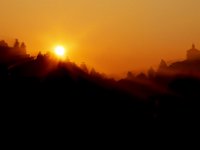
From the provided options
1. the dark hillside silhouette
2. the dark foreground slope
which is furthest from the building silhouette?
the dark foreground slope

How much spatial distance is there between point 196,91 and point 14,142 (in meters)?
35.8

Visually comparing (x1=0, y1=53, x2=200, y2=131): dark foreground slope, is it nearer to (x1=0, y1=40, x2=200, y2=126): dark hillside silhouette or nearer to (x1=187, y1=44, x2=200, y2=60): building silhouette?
(x1=0, y1=40, x2=200, y2=126): dark hillside silhouette

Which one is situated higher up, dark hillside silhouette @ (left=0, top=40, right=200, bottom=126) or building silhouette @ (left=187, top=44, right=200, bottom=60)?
building silhouette @ (left=187, top=44, right=200, bottom=60)

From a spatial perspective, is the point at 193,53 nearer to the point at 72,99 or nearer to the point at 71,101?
the point at 72,99

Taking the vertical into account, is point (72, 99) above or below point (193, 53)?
below

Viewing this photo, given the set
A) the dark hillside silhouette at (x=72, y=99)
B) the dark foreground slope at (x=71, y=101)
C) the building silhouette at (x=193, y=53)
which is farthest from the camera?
the building silhouette at (x=193, y=53)

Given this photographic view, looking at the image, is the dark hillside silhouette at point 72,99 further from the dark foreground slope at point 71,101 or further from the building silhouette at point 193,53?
the building silhouette at point 193,53

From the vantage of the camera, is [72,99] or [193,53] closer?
[72,99]

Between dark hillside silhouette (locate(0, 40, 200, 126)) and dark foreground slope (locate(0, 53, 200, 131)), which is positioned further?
dark hillside silhouette (locate(0, 40, 200, 126))

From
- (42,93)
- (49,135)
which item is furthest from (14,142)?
(42,93)

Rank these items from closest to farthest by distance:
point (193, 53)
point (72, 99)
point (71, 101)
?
1. point (71, 101)
2. point (72, 99)
3. point (193, 53)

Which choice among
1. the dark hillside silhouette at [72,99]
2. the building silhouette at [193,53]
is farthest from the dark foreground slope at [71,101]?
the building silhouette at [193,53]

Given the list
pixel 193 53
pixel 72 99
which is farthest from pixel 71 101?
pixel 193 53

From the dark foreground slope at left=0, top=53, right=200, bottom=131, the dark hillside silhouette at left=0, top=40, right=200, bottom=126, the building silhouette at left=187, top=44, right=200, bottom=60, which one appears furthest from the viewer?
the building silhouette at left=187, top=44, right=200, bottom=60
